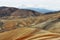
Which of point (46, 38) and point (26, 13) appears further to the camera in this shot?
point (26, 13)

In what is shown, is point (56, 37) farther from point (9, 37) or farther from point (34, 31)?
point (9, 37)

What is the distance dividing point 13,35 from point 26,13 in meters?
55.0

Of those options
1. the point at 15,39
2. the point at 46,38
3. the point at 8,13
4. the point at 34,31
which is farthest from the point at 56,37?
the point at 8,13

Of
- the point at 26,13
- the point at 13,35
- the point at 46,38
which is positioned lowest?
the point at 46,38

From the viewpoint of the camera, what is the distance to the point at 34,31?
22.5 feet

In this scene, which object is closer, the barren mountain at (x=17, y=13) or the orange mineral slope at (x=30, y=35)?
the orange mineral slope at (x=30, y=35)

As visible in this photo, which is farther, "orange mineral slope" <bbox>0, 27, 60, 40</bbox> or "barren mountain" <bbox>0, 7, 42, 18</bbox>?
"barren mountain" <bbox>0, 7, 42, 18</bbox>

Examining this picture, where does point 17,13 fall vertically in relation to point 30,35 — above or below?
above

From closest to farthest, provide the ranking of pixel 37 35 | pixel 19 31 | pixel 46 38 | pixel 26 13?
pixel 46 38 < pixel 37 35 < pixel 19 31 < pixel 26 13

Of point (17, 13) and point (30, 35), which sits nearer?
point (30, 35)

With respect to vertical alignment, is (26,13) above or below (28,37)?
above

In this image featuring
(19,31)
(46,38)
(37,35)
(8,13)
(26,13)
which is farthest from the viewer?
(8,13)

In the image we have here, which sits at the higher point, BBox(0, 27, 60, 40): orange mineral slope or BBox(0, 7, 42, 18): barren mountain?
BBox(0, 7, 42, 18): barren mountain

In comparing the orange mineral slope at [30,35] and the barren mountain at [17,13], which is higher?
the barren mountain at [17,13]
